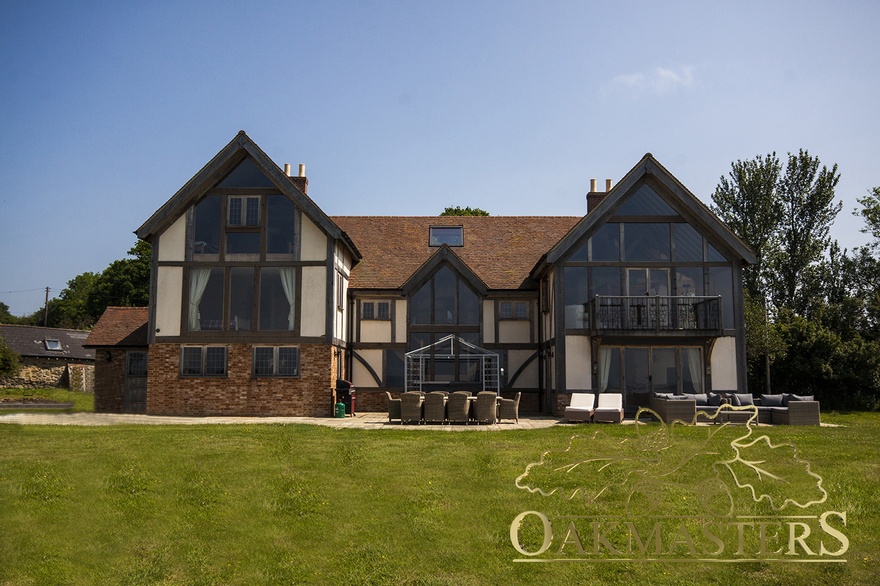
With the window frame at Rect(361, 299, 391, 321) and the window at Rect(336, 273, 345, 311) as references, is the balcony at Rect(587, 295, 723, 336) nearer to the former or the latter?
the window frame at Rect(361, 299, 391, 321)

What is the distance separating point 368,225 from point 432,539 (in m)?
23.9

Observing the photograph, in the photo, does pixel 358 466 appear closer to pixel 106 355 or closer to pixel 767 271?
pixel 106 355

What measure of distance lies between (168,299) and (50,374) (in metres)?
25.4

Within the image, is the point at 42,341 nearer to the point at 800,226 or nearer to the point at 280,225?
the point at 280,225

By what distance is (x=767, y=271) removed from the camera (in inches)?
1682

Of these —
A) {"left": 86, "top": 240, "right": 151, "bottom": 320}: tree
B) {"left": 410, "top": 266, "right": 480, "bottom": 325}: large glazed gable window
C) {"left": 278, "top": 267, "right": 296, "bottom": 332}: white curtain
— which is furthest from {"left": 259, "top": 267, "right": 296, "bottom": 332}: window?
{"left": 86, "top": 240, "right": 151, "bottom": 320}: tree

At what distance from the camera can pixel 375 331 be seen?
27000 millimetres

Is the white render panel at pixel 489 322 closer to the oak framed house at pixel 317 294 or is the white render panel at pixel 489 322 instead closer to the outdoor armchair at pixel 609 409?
the oak framed house at pixel 317 294

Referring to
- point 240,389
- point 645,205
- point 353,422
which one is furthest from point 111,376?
point 645,205

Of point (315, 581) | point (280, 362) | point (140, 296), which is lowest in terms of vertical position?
point (315, 581)

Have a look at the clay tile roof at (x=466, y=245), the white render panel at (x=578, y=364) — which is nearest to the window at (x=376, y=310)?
the clay tile roof at (x=466, y=245)

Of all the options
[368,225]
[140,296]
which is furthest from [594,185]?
[140,296]

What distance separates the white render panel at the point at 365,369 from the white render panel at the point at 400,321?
88 cm

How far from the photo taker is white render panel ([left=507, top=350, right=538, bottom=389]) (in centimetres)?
2672
